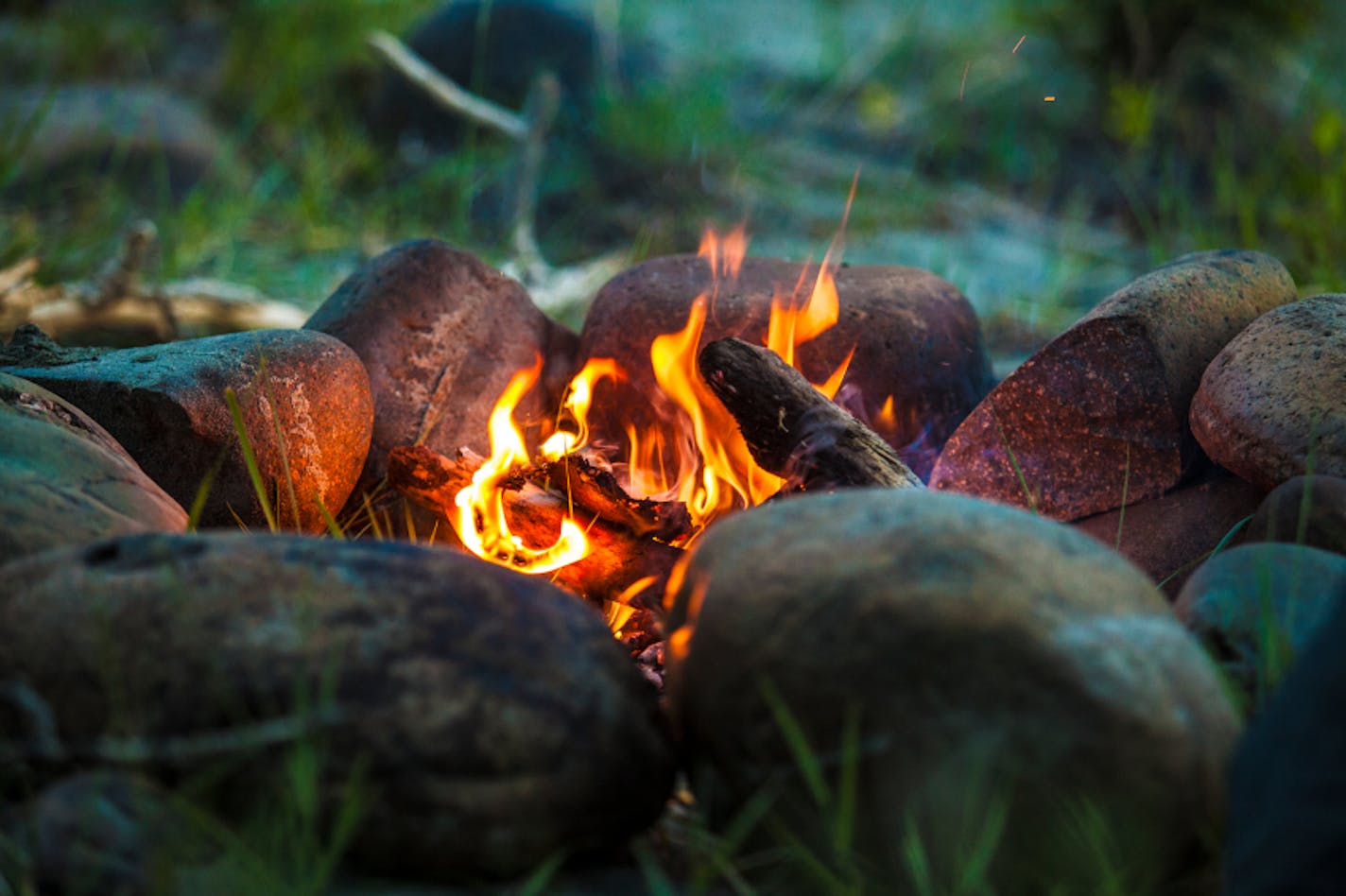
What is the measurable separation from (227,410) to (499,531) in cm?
62

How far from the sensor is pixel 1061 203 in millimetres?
7082

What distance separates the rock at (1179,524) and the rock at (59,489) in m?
1.87

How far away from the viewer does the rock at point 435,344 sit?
295 cm

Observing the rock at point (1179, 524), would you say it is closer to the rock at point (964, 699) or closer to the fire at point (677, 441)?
the fire at point (677, 441)

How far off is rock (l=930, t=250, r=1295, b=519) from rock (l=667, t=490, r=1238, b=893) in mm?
1146

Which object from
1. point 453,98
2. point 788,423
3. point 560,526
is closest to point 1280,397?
point 788,423

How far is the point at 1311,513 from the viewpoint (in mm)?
1989

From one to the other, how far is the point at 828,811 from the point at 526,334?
1.96 meters

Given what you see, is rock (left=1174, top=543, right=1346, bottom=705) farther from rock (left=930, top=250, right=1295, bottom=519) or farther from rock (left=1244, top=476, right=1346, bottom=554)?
rock (left=930, top=250, right=1295, bottom=519)

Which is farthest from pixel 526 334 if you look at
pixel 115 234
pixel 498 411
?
pixel 115 234

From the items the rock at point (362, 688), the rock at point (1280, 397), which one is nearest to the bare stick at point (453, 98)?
the rock at point (1280, 397)

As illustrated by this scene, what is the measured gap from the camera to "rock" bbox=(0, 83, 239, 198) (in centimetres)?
596

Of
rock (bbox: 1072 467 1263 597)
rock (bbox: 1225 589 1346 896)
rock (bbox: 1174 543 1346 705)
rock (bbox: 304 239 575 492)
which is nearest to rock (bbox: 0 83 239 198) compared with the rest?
rock (bbox: 304 239 575 492)

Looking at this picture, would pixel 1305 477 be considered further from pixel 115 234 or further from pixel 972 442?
pixel 115 234
